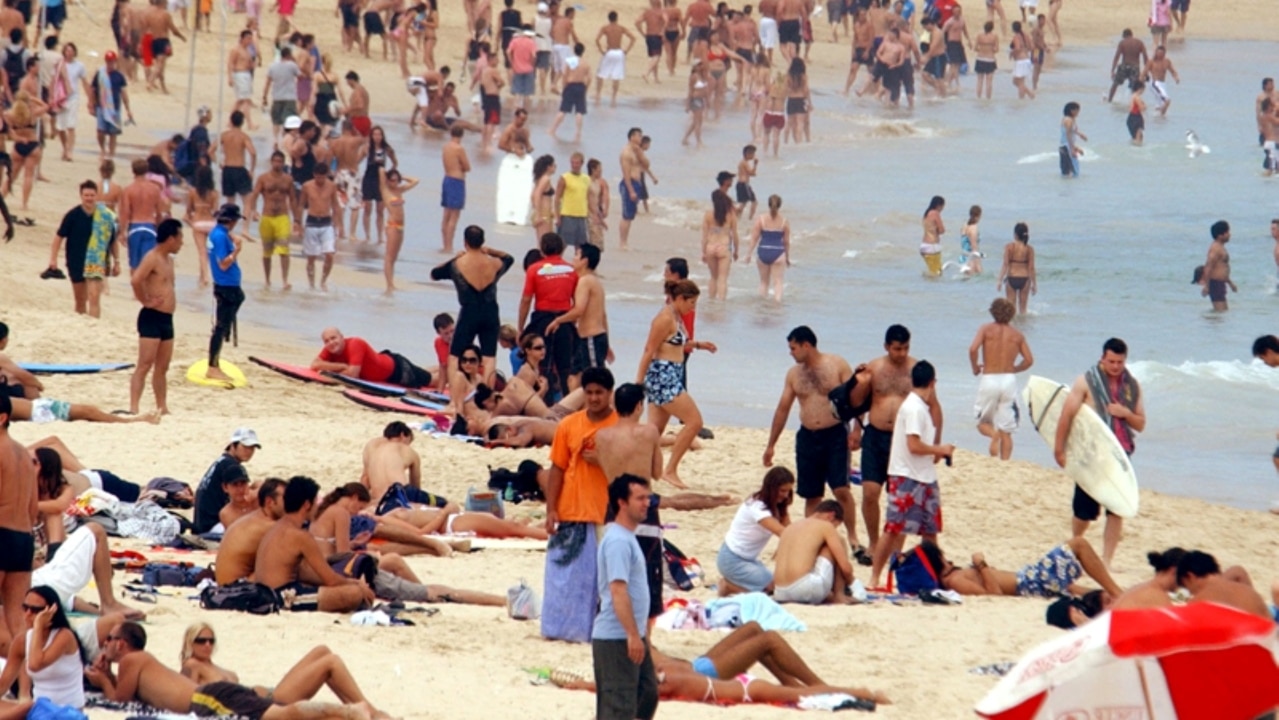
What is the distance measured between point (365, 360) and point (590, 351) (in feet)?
8.48

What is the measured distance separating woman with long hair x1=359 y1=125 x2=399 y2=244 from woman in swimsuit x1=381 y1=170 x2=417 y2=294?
7.1 inches

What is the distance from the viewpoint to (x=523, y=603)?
8.76m

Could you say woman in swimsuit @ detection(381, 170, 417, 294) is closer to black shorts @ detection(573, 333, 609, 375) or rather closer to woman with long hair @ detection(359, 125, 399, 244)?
woman with long hair @ detection(359, 125, 399, 244)

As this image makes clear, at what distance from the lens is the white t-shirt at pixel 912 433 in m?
9.73

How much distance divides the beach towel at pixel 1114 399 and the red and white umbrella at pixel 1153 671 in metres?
5.85

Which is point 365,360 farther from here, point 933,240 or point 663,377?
point 933,240

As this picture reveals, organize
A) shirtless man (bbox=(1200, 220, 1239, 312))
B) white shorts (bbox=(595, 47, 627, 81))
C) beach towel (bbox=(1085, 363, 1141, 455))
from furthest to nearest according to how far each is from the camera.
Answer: white shorts (bbox=(595, 47, 627, 81)) < shirtless man (bbox=(1200, 220, 1239, 312)) < beach towel (bbox=(1085, 363, 1141, 455))

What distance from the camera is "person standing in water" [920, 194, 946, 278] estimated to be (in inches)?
970

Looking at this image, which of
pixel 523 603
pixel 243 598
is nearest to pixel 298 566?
pixel 243 598

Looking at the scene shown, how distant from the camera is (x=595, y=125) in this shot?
3044 cm

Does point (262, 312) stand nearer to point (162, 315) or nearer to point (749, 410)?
point (749, 410)

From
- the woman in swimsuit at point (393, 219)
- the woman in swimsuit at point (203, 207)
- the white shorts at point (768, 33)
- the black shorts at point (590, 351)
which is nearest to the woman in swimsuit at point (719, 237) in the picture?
the woman in swimsuit at point (393, 219)

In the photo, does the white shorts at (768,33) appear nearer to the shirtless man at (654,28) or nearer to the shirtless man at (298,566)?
the shirtless man at (654,28)

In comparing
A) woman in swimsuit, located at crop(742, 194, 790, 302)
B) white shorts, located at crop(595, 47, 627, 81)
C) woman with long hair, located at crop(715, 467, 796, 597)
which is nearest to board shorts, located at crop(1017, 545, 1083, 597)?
woman with long hair, located at crop(715, 467, 796, 597)
